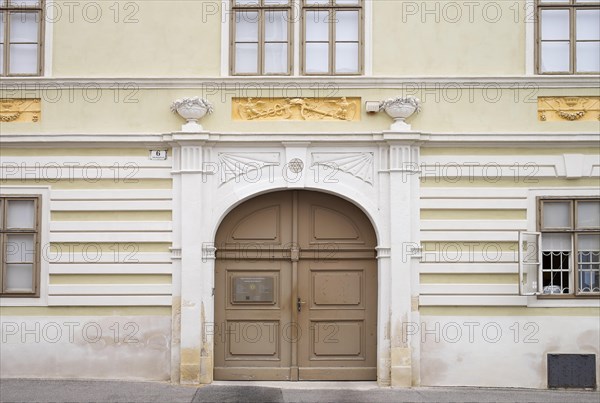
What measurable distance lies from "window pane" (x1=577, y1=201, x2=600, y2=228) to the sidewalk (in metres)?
2.28

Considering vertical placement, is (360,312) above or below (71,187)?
below

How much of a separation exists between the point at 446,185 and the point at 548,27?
105 inches

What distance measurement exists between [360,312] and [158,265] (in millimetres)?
2905

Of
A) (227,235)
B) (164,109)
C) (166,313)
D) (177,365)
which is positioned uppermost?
(164,109)

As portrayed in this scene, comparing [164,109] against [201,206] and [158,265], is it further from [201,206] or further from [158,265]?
[158,265]

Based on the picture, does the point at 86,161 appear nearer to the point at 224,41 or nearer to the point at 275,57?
the point at 224,41

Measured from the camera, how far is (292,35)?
1130cm

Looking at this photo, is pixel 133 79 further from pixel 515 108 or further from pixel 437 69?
pixel 515 108

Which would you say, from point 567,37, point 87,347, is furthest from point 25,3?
point 567,37

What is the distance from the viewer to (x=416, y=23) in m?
11.2

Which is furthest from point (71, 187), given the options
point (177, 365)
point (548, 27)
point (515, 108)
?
point (548, 27)

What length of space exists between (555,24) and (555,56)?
17.9 inches

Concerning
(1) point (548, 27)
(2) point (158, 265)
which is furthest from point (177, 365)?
(1) point (548, 27)

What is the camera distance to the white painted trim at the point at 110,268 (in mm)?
11133
